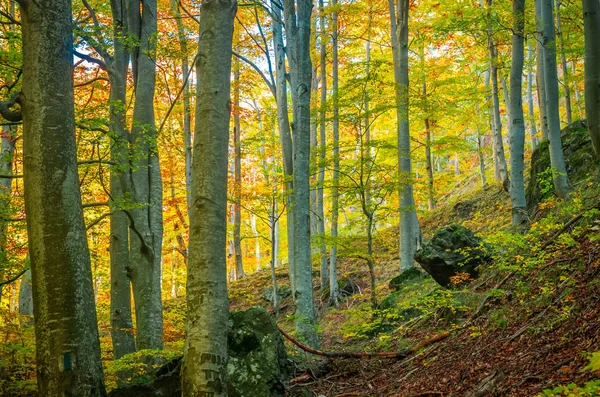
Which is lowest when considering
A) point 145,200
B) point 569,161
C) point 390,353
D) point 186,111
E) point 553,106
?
point 390,353

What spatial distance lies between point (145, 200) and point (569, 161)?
8.73m

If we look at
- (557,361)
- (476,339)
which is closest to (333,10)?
(476,339)

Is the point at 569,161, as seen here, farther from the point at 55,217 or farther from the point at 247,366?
the point at 55,217

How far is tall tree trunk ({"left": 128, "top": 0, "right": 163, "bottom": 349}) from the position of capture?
707 centimetres

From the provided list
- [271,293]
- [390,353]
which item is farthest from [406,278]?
[271,293]

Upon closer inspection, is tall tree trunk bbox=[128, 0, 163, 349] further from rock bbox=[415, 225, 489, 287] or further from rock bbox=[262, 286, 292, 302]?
rock bbox=[262, 286, 292, 302]

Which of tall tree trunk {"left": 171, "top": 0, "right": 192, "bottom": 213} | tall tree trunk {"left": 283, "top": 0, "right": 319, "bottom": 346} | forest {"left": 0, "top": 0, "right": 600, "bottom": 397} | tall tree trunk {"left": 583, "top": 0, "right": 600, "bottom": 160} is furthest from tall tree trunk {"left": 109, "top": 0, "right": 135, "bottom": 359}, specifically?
tall tree trunk {"left": 583, "top": 0, "right": 600, "bottom": 160}

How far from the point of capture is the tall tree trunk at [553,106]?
797 centimetres

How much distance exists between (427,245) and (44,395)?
22.9ft

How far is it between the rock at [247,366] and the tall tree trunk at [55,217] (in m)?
1.30

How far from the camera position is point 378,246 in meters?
16.6

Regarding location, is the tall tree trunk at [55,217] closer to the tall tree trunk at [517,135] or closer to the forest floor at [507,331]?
the forest floor at [507,331]

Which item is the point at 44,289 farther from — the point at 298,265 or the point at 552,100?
the point at 552,100

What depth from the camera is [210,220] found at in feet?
11.4
